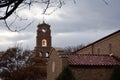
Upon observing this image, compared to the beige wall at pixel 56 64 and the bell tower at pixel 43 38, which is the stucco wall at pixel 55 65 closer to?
the beige wall at pixel 56 64

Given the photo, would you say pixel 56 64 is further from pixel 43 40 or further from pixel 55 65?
pixel 43 40

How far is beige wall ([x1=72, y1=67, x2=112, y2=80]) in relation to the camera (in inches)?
1494

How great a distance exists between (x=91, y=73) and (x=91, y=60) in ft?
5.06

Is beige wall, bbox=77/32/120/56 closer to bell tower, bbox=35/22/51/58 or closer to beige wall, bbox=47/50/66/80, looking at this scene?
beige wall, bbox=47/50/66/80

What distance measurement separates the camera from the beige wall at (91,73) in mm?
37938

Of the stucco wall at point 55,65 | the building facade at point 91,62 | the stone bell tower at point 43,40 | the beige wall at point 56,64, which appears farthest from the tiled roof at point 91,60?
the stone bell tower at point 43,40

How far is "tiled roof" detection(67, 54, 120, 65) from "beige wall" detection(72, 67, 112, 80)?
2.15 ft

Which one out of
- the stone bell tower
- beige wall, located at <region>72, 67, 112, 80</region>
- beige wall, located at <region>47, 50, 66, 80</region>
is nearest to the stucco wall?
beige wall, located at <region>47, 50, 66, 80</region>

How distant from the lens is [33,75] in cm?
6656

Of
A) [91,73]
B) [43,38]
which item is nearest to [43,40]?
[43,38]

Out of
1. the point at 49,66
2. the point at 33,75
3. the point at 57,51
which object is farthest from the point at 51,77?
the point at 33,75

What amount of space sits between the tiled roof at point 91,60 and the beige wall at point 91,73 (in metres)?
0.65

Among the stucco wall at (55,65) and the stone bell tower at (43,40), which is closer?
the stucco wall at (55,65)

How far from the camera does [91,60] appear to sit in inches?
1547
